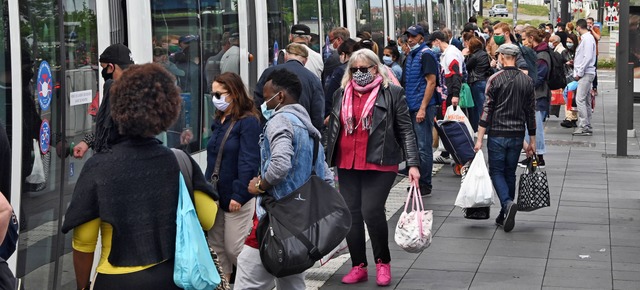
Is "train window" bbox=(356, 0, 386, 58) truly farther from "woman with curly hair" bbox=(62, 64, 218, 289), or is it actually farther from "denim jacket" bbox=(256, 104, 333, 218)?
"woman with curly hair" bbox=(62, 64, 218, 289)

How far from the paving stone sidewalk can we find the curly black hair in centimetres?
413

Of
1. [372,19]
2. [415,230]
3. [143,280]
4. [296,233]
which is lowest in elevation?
[415,230]

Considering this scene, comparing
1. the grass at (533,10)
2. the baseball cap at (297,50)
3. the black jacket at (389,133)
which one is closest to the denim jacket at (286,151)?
the black jacket at (389,133)

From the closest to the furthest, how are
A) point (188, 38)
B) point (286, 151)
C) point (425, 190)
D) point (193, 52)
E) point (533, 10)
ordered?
point (286, 151)
point (188, 38)
point (193, 52)
point (425, 190)
point (533, 10)

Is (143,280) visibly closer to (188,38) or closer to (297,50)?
(188,38)

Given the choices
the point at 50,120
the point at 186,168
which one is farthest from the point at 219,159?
the point at 186,168

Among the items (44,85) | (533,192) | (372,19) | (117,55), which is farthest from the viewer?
(372,19)

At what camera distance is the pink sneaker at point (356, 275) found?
8750mm

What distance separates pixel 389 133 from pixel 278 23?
16.4ft

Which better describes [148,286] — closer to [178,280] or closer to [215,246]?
[178,280]

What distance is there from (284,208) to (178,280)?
2211 mm

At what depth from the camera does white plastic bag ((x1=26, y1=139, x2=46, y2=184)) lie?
6625 mm

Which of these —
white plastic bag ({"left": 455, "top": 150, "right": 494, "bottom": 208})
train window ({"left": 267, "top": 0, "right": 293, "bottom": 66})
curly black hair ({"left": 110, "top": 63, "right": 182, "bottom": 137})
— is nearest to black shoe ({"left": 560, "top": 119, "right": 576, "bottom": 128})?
train window ({"left": 267, "top": 0, "right": 293, "bottom": 66})

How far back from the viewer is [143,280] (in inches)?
185
